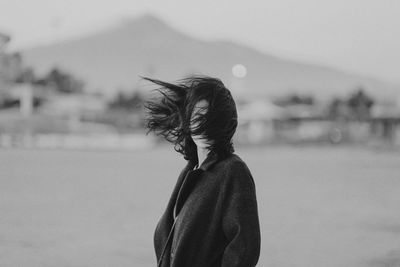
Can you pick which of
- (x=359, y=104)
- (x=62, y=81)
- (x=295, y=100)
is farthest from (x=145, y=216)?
(x=295, y=100)

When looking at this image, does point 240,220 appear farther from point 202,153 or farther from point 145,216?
point 145,216

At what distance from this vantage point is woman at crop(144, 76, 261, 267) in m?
0.91

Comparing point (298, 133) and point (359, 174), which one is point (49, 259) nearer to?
point (359, 174)

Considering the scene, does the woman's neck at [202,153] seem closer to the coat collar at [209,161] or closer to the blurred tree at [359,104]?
the coat collar at [209,161]

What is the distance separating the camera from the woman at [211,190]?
2.99 ft

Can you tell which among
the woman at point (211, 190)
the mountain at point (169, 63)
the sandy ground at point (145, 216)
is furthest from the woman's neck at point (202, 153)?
the mountain at point (169, 63)

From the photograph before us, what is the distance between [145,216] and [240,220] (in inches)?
157

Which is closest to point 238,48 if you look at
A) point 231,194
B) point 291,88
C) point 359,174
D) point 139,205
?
point 291,88

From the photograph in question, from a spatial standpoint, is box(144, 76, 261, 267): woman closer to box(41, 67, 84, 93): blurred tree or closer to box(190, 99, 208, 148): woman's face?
box(190, 99, 208, 148): woman's face

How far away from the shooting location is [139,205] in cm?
558

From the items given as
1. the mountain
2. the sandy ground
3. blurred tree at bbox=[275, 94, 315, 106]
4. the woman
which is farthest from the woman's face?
blurred tree at bbox=[275, 94, 315, 106]

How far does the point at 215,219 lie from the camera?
0.95 metres

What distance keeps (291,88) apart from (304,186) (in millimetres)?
20158

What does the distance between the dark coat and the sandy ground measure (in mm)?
2024
